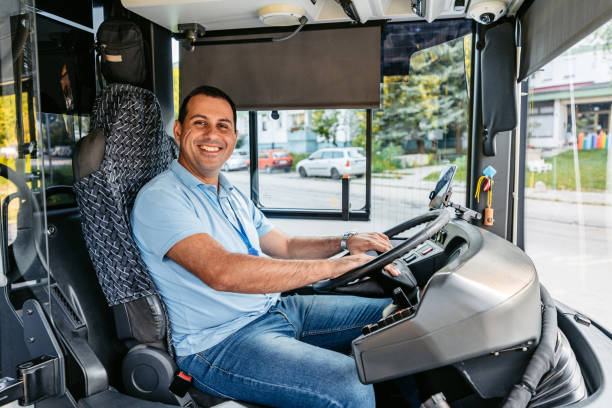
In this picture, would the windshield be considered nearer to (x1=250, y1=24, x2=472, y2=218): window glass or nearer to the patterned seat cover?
the patterned seat cover

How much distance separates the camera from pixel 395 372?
1259 millimetres

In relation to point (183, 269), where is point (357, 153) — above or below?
above

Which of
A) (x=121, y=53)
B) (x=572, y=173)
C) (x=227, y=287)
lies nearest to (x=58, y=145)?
(x=121, y=53)

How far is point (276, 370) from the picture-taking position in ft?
4.28

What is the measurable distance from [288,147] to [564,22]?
5.57ft

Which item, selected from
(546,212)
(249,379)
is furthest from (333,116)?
(249,379)

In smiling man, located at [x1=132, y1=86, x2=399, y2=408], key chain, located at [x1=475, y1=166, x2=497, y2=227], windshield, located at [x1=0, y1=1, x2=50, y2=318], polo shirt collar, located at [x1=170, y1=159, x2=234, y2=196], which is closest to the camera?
windshield, located at [x1=0, y1=1, x2=50, y2=318]

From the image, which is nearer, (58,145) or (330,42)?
(58,145)

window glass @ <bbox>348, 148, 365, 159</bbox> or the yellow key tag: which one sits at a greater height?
window glass @ <bbox>348, 148, 365, 159</bbox>

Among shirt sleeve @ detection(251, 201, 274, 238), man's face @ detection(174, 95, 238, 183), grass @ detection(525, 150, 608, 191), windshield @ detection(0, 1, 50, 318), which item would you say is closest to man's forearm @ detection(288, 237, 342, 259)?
shirt sleeve @ detection(251, 201, 274, 238)

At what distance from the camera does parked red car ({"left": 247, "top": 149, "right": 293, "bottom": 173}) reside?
301cm

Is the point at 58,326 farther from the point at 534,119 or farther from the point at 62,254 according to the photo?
the point at 534,119

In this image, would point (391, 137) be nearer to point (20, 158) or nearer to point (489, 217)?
point (489, 217)

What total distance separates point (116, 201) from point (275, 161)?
1.64 metres
